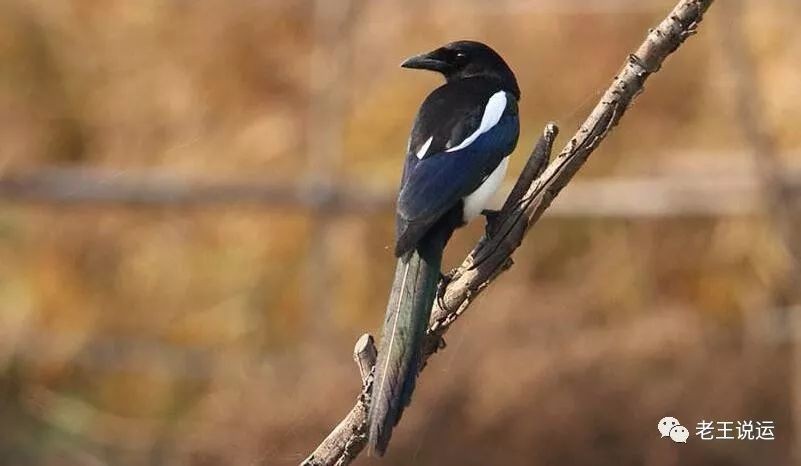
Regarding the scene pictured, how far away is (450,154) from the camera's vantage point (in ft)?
3.30

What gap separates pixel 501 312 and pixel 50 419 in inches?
40.0

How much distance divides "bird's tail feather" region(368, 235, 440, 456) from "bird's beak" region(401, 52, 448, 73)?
0.39ft

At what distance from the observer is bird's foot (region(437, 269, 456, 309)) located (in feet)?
3.12

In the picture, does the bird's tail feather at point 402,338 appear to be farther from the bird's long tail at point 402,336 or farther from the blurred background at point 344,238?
the blurred background at point 344,238

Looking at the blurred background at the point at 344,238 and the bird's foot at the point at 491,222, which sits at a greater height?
the bird's foot at the point at 491,222

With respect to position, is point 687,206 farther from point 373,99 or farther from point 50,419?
point 50,419

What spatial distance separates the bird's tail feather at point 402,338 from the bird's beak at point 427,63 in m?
0.12

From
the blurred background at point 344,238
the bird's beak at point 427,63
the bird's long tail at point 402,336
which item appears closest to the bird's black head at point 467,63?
the bird's beak at point 427,63

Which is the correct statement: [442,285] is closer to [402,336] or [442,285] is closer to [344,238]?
[402,336]

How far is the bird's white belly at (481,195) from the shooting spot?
1.01 metres

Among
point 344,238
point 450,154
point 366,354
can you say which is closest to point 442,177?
point 450,154

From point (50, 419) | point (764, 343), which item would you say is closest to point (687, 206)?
point (764, 343)

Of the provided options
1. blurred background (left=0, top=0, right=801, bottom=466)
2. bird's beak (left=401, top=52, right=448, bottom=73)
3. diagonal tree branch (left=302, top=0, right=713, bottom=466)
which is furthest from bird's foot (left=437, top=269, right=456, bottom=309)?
blurred background (left=0, top=0, right=801, bottom=466)

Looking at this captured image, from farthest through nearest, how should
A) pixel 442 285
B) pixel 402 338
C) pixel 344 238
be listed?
pixel 344 238, pixel 442 285, pixel 402 338
